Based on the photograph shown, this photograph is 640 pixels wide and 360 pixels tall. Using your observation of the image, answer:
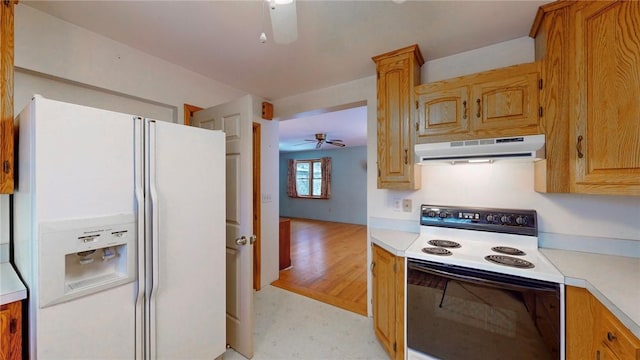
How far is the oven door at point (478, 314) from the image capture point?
1.24 m

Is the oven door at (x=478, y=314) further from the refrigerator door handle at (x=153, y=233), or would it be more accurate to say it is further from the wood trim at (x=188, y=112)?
the wood trim at (x=188, y=112)

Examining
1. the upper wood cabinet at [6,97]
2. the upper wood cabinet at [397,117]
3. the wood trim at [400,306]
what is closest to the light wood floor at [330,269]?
the wood trim at [400,306]

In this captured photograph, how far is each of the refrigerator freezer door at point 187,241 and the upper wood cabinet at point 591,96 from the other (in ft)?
6.91

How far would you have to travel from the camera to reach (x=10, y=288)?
104 cm

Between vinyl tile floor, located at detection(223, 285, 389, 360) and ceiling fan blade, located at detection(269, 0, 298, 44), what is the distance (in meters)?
2.13

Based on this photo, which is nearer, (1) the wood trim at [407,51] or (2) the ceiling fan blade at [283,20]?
(2) the ceiling fan blade at [283,20]

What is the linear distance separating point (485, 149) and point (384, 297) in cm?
124

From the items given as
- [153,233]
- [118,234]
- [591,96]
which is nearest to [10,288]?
[118,234]

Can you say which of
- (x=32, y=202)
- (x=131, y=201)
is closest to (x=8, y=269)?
(x=32, y=202)

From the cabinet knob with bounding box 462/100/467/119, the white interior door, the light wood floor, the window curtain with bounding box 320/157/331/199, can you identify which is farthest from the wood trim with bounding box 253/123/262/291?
the window curtain with bounding box 320/157/331/199

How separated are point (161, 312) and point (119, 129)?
3.33ft

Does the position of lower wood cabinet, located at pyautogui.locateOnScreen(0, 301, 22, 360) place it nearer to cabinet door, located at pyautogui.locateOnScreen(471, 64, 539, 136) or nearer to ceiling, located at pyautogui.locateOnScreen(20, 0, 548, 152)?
ceiling, located at pyautogui.locateOnScreen(20, 0, 548, 152)

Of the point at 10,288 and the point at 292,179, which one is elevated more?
the point at 292,179

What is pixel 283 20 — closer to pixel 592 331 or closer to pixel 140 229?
pixel 140 229
